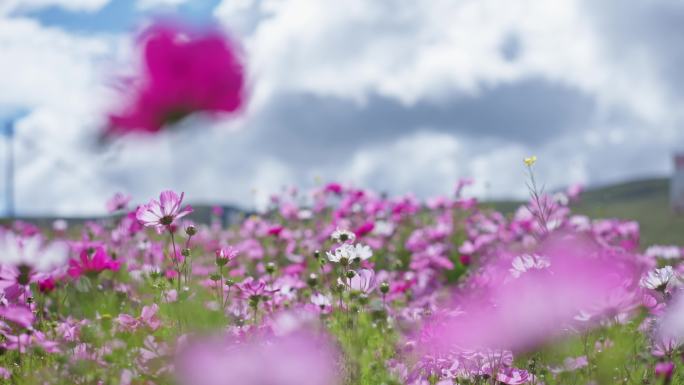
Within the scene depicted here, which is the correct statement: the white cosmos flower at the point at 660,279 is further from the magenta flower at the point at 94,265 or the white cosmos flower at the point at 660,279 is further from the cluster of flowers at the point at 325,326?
the magenta flower at the point at 94,265

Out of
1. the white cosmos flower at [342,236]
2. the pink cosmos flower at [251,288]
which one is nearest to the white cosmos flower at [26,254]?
the pink cosmos flower at [251,288]

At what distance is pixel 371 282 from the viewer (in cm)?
243

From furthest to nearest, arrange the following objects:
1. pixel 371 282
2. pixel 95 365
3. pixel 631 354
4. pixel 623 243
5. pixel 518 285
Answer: pixel 623 243 → pixel 631 354 → pixel 371 282 → pixel 95 365 → pixel 518 285

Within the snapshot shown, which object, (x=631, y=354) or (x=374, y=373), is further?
(x=631, y=354)

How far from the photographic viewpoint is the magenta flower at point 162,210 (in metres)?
2.11

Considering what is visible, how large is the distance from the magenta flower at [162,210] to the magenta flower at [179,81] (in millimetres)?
880

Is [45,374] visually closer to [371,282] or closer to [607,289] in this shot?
[371,282]

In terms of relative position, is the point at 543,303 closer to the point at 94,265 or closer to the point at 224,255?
the point at 224,255

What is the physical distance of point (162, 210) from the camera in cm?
212

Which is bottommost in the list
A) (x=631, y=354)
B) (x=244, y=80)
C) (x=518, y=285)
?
(x=631, y=354)

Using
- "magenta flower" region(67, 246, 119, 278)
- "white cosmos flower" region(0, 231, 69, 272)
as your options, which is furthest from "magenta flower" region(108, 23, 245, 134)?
"magenta flower" region(67, 246, 119, 278)

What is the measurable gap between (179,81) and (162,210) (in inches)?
40.1

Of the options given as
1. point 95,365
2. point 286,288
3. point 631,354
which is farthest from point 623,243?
point 95,365

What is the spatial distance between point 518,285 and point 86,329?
1427mm
